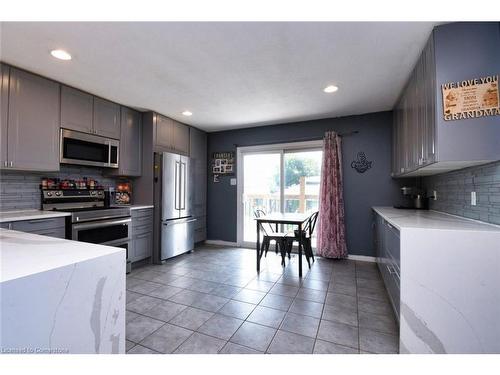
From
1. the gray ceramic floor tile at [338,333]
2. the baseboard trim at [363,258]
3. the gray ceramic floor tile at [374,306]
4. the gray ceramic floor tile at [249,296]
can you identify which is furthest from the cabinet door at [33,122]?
the baseboard trim at [363,258]

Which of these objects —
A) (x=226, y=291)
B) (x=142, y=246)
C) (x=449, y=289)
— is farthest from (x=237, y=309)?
(x=142, y=246)

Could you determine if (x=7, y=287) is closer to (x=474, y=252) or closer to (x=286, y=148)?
(x=474, y=252)

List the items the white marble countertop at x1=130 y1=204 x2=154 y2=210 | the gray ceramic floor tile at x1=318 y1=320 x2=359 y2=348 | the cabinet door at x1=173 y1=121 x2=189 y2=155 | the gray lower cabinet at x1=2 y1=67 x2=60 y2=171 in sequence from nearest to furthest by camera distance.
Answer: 1. the gray ceramic floor tile at x1=318 y1=320 x2=359 y2=348
2. the gray lower cabinet at x1=2 y1=67 x2=60 y2=171
3. the white marble countertop at x1=130 y1=204 x2=154 y2=210
4. the cabinet door at x1=173 y1=121 x2=189 y2=155

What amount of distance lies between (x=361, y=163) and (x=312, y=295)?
2318 mm

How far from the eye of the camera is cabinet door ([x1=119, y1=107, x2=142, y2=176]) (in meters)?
3.48

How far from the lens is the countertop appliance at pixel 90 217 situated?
2.68 m

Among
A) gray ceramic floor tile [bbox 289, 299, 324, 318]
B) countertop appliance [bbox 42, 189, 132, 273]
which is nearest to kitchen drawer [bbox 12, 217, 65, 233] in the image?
countertop appliance [bbox 42, 189, 132, 273]

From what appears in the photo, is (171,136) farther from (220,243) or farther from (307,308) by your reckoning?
(307,308)

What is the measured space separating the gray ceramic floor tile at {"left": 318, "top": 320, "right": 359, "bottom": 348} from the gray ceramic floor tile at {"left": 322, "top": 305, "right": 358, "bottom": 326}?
0.07 meters

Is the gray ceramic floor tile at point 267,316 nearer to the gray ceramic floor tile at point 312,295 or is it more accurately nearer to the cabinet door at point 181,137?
the gray ceramic floor tile at point 312,295

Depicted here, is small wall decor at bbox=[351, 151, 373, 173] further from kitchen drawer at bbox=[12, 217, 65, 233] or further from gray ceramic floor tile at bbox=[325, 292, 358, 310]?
kitchen drawer at bbox=[12, 217, 65, 233]

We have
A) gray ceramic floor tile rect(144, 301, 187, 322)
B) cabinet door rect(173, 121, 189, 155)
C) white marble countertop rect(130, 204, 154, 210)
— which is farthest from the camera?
cabinet door rect(173, 121, 189, 155)

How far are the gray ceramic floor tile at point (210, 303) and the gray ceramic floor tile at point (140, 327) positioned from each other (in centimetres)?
41

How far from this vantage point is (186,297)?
2492 millimetres
